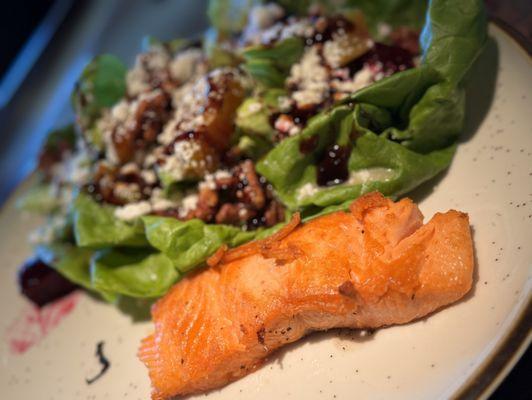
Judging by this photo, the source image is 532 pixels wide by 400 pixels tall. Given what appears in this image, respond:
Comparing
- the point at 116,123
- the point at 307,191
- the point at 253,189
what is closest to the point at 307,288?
the point at 307,191

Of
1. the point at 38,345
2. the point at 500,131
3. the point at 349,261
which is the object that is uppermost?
the point at 349,261

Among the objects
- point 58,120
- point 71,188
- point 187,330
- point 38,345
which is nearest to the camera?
point 187,330

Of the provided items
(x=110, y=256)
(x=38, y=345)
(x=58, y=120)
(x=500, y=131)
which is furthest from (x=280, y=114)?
(x=58, y=120)

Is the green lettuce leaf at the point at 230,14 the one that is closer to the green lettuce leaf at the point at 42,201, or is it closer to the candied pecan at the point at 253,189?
the candied pecan at the point at 253,189

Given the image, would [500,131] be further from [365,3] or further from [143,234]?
[143,234]

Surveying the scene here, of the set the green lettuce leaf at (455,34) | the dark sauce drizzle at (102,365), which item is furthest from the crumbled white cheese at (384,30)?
the dark sauce drizzle at (102,365)

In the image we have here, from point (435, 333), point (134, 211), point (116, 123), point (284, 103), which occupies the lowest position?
point (435, 333)

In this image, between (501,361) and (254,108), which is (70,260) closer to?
(254,108)
